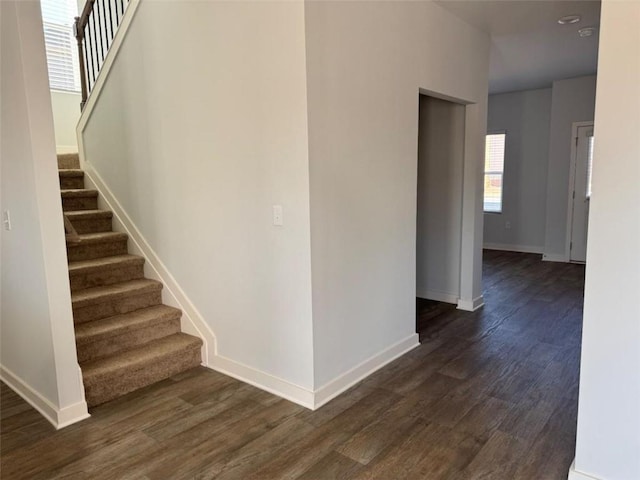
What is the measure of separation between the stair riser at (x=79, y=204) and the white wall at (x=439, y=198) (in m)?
3.19

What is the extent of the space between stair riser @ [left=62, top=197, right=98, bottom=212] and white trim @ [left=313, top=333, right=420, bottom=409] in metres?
2.80

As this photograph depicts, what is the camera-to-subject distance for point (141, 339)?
328 cm

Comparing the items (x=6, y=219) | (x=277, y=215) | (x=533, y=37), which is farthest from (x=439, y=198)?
(x=6, y=219)

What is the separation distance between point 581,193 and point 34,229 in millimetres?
6812

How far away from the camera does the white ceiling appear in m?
3.52

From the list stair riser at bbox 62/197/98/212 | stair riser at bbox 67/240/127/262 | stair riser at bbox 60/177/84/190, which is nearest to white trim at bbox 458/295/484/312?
stair riser at bbox 67/240/127/262

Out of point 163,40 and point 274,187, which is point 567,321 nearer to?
point 274,187

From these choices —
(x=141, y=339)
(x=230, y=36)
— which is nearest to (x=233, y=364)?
(x=141, y=339)

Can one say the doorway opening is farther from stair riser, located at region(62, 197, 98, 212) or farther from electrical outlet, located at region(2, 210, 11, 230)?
electrical outlet, located at region(2, 210, 11, 230)

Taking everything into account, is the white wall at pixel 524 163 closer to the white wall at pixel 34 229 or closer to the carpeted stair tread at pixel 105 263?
the carpeted stair tread at pixel 105 263

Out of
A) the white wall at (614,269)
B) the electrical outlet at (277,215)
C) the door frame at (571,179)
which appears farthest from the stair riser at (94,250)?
the door frame at (571,179)

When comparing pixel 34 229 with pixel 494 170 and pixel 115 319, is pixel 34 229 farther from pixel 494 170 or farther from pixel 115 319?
pixel 494 170

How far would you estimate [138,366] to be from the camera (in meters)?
2.98

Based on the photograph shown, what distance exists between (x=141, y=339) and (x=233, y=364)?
722mm
